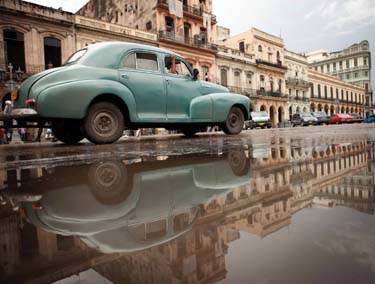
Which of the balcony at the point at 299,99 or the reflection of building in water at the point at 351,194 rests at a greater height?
the balcony at the point at 299,99

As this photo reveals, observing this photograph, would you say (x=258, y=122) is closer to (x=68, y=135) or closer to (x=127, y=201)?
(x=68, y=135)

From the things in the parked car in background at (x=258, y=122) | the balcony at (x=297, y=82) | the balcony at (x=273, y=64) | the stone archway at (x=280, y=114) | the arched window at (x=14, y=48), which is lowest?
the parked car in background at (x=258, y=122)

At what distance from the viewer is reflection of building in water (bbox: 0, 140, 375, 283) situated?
0.59 m

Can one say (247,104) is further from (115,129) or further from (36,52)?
(36,52)

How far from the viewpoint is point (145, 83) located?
175 inches

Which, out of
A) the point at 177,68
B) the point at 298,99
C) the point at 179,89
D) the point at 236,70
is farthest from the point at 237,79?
the point at 179,89

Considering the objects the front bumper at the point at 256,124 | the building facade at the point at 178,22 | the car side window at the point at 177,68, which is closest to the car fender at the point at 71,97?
the car side window at the point at 177,68

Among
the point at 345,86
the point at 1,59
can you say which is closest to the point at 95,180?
the point at 1,59

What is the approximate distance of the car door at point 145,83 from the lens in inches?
171

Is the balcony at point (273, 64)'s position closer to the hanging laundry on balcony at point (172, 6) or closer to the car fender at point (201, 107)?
the hanging laundry on balcony at point (172, 6)

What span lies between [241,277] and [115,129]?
12.8 ft

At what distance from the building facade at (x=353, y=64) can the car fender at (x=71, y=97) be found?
232 ft

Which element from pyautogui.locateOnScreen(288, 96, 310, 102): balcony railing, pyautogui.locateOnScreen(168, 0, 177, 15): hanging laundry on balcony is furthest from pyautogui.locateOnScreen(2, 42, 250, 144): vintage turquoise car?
pyautogui.locateOnScreen(288, 96, 310, 102): balcony railing

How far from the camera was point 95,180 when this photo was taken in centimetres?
153
